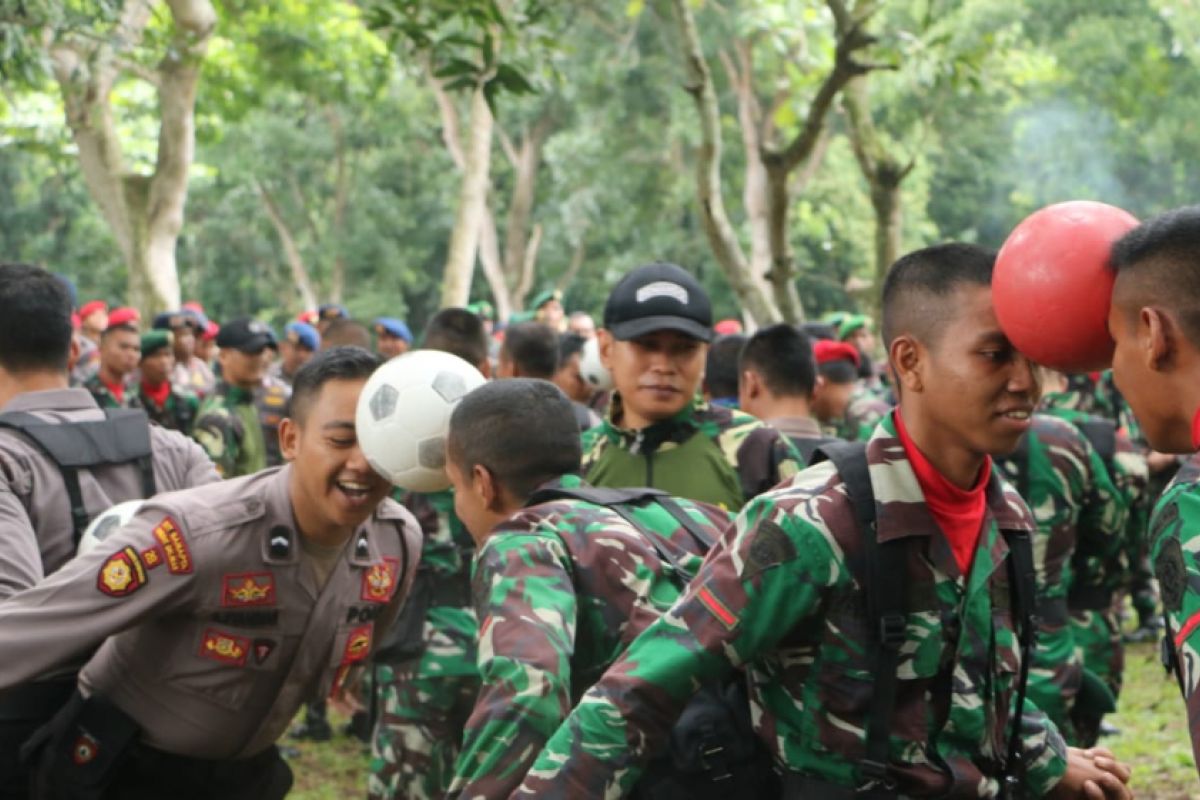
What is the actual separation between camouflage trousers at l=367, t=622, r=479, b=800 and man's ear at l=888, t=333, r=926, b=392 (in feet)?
10.6

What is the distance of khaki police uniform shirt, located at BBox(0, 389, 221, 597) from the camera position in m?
4.30

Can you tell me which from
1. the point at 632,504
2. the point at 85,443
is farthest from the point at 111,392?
the point at 632,504

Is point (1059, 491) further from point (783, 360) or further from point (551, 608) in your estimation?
point (551, 608)

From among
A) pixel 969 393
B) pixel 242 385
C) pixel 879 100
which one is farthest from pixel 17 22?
pixel 879 100

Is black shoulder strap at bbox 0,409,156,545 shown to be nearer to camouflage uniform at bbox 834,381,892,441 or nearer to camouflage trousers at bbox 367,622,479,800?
camouflage trousers at bbox 367,622,479,800

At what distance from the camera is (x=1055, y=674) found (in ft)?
18.6

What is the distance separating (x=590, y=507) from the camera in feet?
12.0

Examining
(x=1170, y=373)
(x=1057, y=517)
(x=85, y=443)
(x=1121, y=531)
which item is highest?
(x=1170, y=373)

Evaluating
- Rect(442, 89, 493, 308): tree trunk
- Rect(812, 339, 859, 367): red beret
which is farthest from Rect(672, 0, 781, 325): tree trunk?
Rect(442, 89, 493, 308): tree trunk

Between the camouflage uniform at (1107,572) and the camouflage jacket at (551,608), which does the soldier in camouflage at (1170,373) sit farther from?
the camouflage uniform at (1107,572)

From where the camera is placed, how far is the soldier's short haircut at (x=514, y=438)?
3805 mm

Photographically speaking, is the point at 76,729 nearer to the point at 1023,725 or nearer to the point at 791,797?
the point at 791,797

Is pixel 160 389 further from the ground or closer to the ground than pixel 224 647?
closer to the ground

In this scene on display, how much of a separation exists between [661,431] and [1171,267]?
9.68ft
